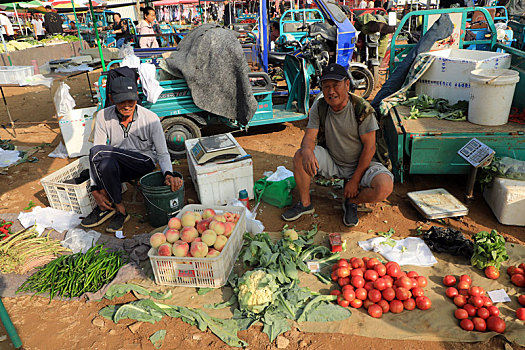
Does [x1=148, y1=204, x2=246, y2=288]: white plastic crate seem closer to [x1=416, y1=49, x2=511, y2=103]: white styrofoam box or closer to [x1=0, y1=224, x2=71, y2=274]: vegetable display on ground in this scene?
[x1=0, y1=224, x2=71, y2=274]: vegetable display on ground

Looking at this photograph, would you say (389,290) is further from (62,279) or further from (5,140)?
(5,140)

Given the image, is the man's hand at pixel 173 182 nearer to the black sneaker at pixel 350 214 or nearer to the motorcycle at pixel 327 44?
the black sneaker at pixel 350 214

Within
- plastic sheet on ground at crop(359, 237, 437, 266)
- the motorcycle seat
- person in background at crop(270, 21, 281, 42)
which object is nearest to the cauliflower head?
plastic sheet on ground at crop(359, 237, 437, 266)

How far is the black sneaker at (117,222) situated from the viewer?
3973mm

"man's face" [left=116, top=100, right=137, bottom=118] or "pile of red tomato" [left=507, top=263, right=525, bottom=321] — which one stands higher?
"man's face" [left=116, top=100, right=137, bottom=118]

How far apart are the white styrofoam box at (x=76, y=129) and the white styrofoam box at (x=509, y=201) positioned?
5701 millimetres

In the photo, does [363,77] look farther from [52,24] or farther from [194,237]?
[52,24]

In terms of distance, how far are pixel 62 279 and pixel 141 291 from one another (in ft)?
2.35

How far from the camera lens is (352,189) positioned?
148 inches

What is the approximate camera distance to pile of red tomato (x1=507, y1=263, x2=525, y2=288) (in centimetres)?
288

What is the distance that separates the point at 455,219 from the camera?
3902mm

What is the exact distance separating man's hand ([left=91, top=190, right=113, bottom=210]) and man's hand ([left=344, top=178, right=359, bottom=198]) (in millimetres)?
2651

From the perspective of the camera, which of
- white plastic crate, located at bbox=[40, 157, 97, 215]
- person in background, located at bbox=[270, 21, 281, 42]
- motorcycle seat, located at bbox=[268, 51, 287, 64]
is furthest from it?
person in background, located at bbox=[270, 21, 281, 42]

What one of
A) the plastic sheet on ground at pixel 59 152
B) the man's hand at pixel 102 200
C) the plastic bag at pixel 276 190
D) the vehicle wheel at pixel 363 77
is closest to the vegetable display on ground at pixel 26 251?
the man's hand at pixel 102 200
